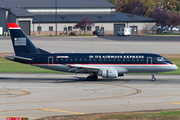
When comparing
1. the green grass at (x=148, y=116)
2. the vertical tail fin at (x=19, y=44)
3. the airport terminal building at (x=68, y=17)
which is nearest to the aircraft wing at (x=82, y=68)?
the vertical tail fin at (x=19, y=44)

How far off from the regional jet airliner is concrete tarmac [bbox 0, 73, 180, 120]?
5.00ft

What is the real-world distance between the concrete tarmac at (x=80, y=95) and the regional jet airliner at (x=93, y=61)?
1.52 meters

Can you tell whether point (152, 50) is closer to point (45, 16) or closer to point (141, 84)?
point (141, 84)

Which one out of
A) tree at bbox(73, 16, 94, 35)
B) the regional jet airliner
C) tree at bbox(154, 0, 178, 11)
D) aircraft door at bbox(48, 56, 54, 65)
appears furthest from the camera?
tree at bbox(154, 0, 178, 11)

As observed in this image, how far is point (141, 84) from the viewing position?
38.2m

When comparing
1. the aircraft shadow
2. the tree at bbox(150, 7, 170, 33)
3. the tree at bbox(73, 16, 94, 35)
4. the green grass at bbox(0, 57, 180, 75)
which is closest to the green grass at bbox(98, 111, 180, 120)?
the aircraft shadow

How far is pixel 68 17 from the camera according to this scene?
134625 millimetres

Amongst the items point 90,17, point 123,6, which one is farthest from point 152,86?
point 123,6

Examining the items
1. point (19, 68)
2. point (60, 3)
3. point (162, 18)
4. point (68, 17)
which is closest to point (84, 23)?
point (68, 17)

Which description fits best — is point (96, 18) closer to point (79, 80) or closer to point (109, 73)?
point (79, 80)

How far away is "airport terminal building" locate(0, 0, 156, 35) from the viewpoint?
127m

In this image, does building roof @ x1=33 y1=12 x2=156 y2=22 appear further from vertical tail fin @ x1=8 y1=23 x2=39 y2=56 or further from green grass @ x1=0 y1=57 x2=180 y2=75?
vertical tail fin @ x1=8 y1=23 x2=39 y2=56

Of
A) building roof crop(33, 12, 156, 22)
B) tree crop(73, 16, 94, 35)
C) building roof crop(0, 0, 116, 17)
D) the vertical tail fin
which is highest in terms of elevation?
building roof crop(0, 0, 116, 17)

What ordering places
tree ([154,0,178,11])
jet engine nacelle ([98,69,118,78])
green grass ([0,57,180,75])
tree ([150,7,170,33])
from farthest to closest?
tree ([154,0,178,11])
tree ([150,7,170,33])
green grass ([0,57,180,75])
jet engine nacelle ([98,69,118,78])
